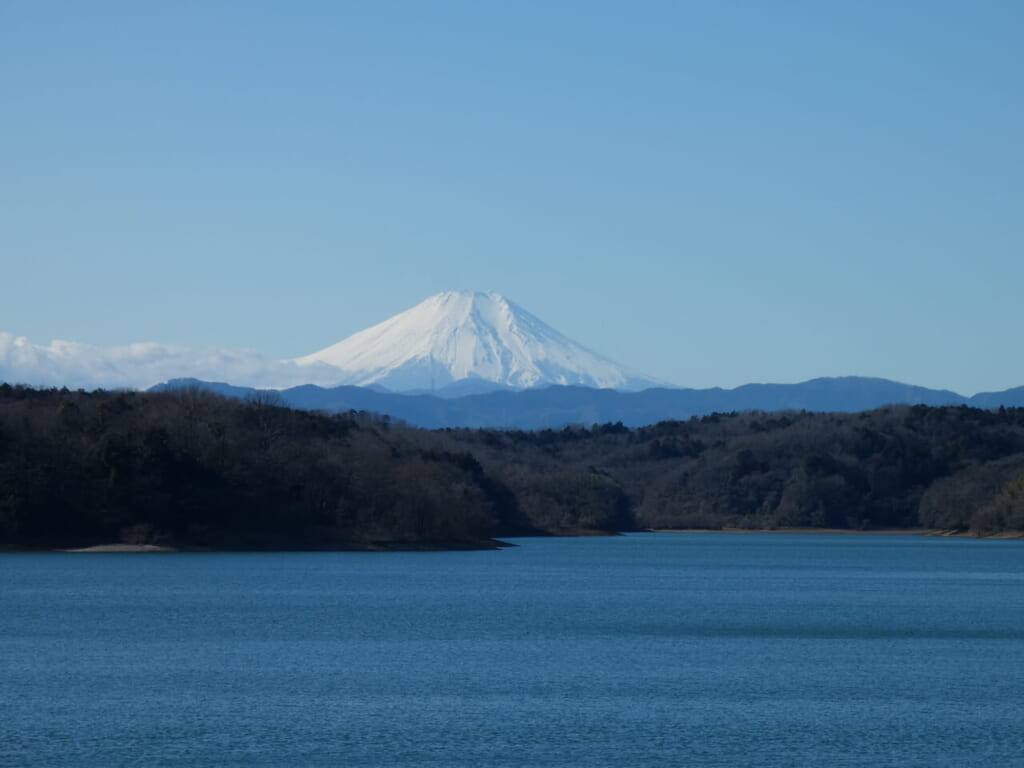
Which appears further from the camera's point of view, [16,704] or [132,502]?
[132,502]

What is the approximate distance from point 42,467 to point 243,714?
6393cm

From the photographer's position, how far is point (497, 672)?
1587 inches

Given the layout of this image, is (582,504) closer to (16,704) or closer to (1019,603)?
(1019,603)

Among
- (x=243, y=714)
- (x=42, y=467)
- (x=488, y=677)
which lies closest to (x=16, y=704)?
(x=243, y=714)

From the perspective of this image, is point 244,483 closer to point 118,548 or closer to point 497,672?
point 118,548

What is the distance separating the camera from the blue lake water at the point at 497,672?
2994 cm

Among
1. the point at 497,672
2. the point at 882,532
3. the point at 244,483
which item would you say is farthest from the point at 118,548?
the point at 882,532

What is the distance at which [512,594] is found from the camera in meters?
68.6

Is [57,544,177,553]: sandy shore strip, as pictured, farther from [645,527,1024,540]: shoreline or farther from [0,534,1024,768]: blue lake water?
[645,527,1024,540]: shoreline

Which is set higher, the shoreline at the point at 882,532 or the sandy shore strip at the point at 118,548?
the shoreline at the point at 882,532

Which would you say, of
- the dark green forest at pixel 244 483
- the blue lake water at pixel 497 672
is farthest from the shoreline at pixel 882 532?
the blue lake water at pixel 497 672

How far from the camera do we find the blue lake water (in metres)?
29.9

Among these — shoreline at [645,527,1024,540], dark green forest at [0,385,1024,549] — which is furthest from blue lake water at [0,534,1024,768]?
shoreline at [645,527,1024,540]

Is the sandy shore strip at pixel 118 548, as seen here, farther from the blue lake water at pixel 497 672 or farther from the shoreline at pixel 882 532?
the shoreline at pixel 882 532
